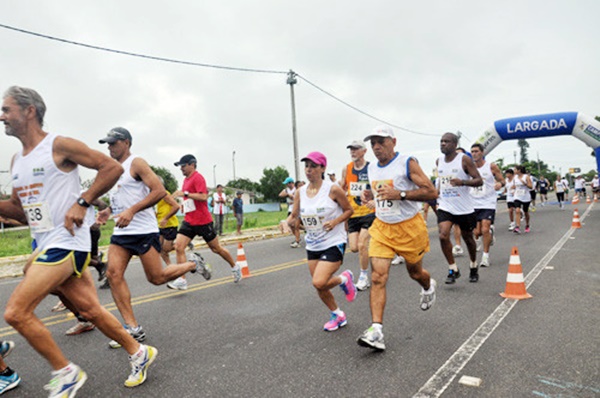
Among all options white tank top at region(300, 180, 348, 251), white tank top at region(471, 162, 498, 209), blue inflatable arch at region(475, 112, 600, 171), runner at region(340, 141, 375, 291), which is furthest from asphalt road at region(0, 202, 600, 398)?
blue inflatable arch at region(475, 112, 600, 171)

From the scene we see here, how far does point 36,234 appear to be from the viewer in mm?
3021

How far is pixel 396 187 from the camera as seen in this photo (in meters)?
4.18

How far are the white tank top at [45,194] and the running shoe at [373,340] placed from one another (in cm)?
233

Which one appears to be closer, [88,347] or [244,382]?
[244,382]

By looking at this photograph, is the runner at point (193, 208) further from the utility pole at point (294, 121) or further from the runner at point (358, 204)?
the utility pole at point (294, 121)

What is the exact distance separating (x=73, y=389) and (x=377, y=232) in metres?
2.88

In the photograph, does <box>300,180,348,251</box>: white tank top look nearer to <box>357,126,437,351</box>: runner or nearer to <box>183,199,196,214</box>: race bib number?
<box>357,126,437,351</box>: runner

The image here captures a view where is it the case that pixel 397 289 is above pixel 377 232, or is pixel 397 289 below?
below

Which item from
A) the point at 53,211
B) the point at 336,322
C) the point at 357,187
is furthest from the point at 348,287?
the point at 53,211

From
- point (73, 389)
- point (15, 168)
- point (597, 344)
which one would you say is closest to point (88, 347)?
point (73, 389)

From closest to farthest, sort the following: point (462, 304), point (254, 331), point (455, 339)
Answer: point (455, 339), point (254, 331), point (462, 304)

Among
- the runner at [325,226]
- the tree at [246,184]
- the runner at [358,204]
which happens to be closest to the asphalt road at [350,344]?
the runner at [325,226]

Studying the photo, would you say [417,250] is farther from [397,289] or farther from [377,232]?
[397,289]

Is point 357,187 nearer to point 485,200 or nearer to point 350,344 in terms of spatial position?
point 485,200
